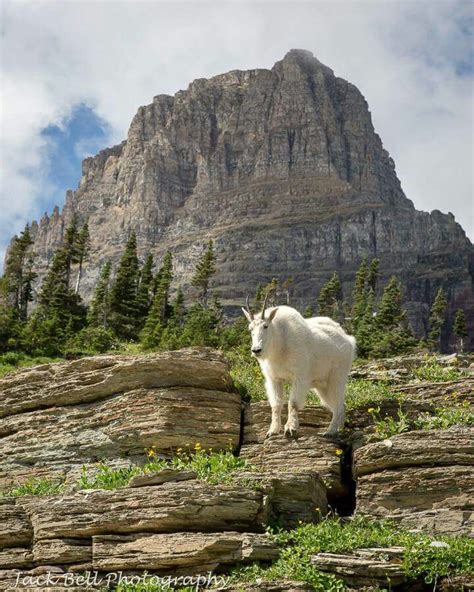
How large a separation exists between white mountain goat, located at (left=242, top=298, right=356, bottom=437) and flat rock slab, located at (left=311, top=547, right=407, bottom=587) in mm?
3502

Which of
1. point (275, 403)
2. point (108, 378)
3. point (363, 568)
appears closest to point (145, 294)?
point (108, 378)

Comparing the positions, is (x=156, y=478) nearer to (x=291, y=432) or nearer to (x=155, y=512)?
(x=155, y=512)

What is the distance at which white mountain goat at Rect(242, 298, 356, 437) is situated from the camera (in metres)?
12.6

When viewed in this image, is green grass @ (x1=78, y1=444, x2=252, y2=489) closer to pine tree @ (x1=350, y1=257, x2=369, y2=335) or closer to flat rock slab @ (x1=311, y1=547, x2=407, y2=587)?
flat rock slab @ (x1=311, y1=547, x2=407, y2=587)

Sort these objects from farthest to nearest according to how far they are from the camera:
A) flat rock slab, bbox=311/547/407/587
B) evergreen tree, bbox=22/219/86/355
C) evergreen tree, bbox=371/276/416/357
Result: 1. evergreen tree, bbox=371/276/416/357
2. evergreen tree, bbox=22/219/86/355
3. flat rock slab, bbox=311/547/407/587

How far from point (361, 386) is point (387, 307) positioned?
48952mm

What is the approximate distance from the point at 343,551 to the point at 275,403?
12.7 feet

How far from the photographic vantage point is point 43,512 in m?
10.1

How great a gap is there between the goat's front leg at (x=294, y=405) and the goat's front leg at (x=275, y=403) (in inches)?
9.6

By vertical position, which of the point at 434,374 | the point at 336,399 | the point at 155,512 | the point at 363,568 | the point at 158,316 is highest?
the point at 158,316

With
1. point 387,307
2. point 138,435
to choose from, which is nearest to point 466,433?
point 138,435

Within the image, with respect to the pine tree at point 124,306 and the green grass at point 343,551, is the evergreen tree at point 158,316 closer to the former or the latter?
the pine tree at point 124,306

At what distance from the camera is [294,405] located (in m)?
12.4

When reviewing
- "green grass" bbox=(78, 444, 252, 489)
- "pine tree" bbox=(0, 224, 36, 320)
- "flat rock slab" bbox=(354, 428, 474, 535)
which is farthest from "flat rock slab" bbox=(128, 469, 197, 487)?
"pine tree" bbox=(0, 224, 36, 320)
